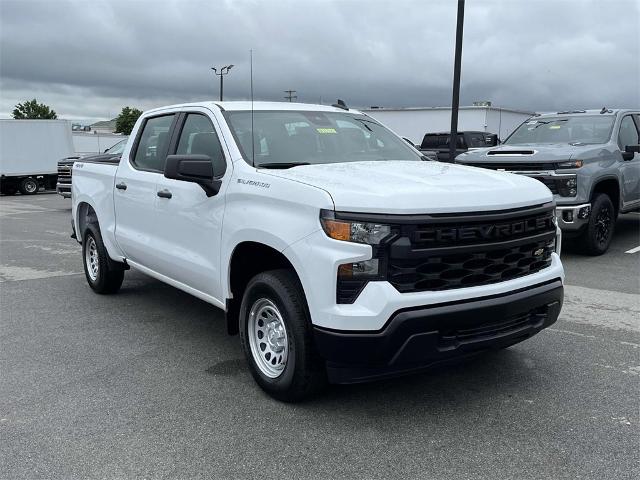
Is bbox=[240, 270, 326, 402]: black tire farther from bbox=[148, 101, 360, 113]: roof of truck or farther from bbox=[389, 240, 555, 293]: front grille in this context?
bbox=[148, 101, 360, 113]: roof of truck

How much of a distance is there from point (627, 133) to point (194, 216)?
768cm

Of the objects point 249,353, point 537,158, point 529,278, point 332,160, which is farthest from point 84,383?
point 537,158

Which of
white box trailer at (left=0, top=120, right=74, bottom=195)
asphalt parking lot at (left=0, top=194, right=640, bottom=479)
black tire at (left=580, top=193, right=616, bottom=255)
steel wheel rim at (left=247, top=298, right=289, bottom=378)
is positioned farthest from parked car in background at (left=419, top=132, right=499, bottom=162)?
steel wheel rim at (left=247, top=298, right=289, bottom=378)

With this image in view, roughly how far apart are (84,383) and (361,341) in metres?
2.13

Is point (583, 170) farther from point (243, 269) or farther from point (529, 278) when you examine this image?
point (243, 269)

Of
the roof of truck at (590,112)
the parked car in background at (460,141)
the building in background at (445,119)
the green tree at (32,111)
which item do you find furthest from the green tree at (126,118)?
the roof of truck at (590,112)

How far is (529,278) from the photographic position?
12.0 ft

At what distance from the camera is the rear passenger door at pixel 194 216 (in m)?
4.24

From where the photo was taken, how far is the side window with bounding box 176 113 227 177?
4379 millimetres

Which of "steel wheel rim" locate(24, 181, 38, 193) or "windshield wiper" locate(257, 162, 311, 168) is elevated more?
"windshield wiper" locate(257, 162, 311, 168)

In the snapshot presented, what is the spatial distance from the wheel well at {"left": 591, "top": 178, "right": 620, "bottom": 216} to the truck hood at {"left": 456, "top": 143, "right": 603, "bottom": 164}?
0.51 m

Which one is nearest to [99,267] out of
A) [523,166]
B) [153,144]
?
[153,144]

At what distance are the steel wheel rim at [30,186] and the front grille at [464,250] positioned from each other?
81.5 ft

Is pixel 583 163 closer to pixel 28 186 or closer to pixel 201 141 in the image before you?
pixel 201 141
